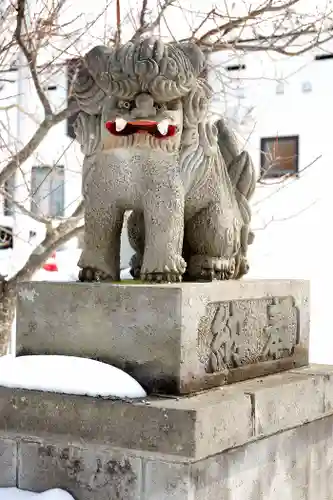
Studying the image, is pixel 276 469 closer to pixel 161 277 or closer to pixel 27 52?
pixel 161 277

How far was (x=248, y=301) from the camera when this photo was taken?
314 centimetres

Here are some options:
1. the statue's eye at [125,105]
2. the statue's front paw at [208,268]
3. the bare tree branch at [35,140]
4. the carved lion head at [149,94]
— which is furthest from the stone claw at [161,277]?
the bare tree branch at [35,140]

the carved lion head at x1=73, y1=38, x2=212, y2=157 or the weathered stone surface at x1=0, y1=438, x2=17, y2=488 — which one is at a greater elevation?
the carved lion head at x1=73, y1=38, x2=212, y2=157

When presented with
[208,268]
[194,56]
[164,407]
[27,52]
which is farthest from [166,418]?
[27,52]

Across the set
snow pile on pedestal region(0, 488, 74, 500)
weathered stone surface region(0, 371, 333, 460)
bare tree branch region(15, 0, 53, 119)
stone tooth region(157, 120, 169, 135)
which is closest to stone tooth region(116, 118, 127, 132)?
stone tooth region(157, 120, 169, 135)

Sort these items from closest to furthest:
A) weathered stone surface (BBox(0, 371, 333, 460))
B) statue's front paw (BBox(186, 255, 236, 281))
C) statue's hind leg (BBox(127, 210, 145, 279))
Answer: weathered stone surface (BBox(0, 371, 333, 460)) < statue's front paw (BBox(186, 255, 236, 281)) < statue's hind leg (BBox(127, 210, 145, 279))

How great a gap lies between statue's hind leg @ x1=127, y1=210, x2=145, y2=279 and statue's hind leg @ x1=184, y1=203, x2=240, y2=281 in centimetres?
22

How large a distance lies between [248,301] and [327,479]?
3.44 ft

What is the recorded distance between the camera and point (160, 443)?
2.45 meters

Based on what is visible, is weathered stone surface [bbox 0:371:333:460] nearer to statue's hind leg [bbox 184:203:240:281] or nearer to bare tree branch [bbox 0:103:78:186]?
statue's hind leg [bbox 184:203:240:281]

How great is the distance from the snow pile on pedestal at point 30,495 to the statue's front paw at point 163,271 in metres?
0.89

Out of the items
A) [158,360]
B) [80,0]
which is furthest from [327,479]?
[80,0]

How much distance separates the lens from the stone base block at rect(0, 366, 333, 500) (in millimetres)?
2443

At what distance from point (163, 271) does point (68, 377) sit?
22.7 inches
